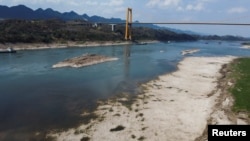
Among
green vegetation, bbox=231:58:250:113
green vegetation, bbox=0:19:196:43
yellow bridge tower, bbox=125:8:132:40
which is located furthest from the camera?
yellow bridge tower, bbox=125:8:132:40

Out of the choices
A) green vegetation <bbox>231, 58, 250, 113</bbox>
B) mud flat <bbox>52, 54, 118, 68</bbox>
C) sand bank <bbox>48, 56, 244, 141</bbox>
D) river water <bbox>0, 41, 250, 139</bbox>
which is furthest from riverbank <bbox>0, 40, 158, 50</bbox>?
green vegetation <bbox>231, 58, 250, 113</bbox>

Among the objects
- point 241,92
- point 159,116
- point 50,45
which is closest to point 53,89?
point 159,116

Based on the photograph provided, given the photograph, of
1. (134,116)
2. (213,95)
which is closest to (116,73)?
(213,95)

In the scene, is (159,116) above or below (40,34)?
below

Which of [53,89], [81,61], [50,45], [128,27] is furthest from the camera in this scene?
[128,27]

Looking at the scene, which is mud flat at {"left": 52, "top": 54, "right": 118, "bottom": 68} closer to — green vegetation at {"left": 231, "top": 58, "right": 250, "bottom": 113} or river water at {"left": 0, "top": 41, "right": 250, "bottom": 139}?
river water at {"left": 0, "top": 41, "right": 250, "bottom": 139}

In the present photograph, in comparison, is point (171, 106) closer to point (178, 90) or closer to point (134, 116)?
point (134, 116)

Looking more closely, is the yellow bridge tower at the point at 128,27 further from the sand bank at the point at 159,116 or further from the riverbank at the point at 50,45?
the sand bank at the point at 159,116

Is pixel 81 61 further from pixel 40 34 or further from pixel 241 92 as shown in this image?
pixel 40 34

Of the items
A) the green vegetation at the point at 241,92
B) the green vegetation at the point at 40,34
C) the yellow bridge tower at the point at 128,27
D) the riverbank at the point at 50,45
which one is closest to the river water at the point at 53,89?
the green vegetation at the point at 241,92
